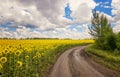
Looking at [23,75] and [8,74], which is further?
[23,75]

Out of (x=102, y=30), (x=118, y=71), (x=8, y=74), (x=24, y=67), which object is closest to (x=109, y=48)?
(x=102, y=30)

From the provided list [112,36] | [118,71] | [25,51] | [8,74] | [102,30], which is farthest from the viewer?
[102,30]

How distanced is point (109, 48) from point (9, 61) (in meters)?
29.2

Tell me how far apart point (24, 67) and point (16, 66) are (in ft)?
7.84

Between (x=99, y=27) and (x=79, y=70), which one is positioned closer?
(x=79, y=70)

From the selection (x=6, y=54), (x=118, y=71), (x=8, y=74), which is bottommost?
(x=118, y=71)

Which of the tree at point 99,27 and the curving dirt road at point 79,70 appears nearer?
the curving dirt road at point 79,70

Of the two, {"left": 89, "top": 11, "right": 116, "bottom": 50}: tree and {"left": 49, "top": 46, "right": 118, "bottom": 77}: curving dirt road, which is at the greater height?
{"left": 89, "top": 11, "right": 116, "bottom": 50}: tree

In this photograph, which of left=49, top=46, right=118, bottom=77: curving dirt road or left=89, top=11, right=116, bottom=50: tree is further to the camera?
left=89, top=11, right=116, bottom=50: tree

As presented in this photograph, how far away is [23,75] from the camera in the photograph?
1253 centimetres

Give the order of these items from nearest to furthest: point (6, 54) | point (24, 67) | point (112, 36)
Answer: point (6, 54) < point (24, 67) < point (112, 36)

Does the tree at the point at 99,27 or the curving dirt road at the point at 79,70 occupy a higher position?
the tree at the point at 99,27

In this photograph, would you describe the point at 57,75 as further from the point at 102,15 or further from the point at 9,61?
the point at 102,15

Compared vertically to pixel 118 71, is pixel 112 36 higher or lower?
higher
